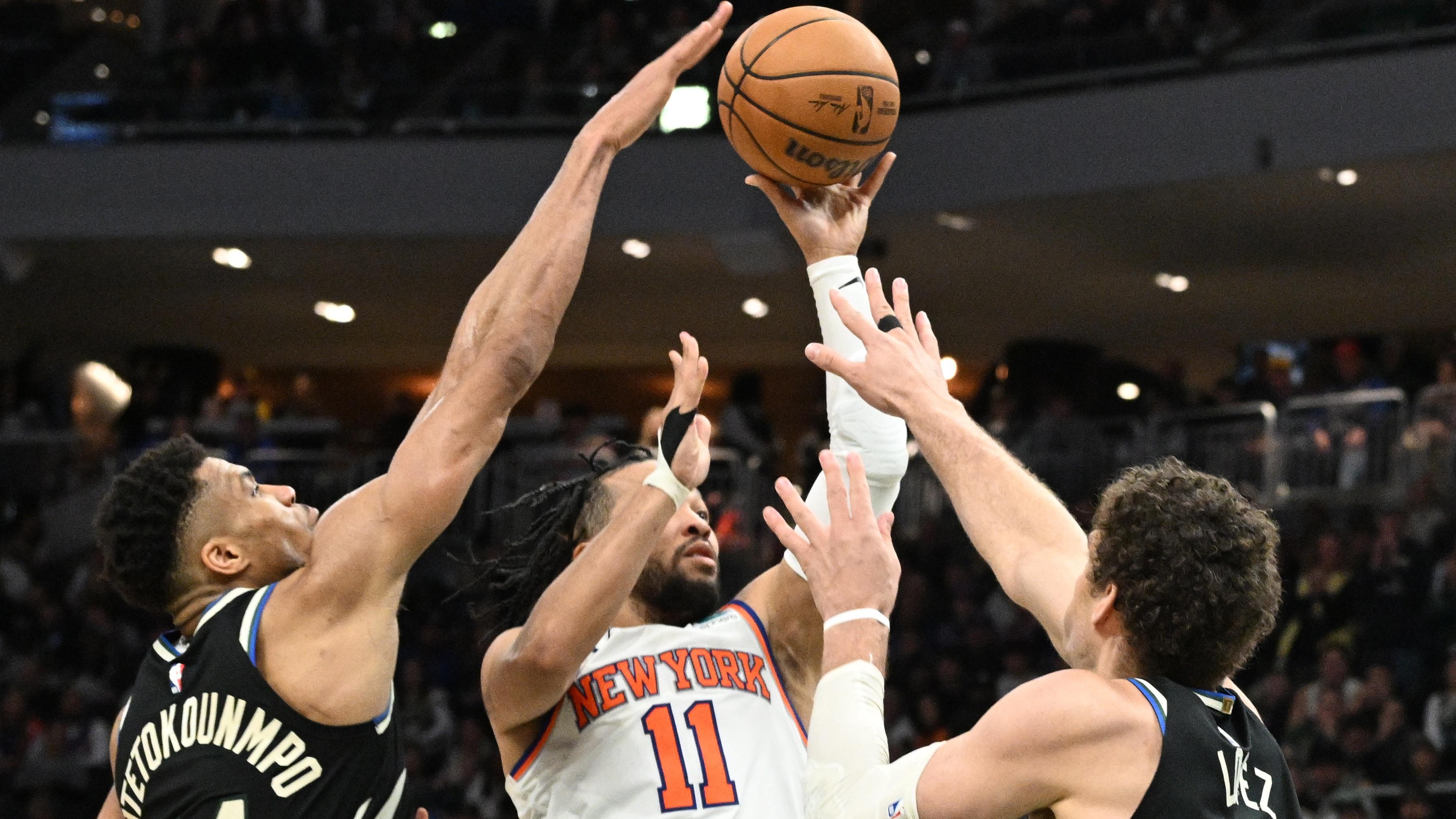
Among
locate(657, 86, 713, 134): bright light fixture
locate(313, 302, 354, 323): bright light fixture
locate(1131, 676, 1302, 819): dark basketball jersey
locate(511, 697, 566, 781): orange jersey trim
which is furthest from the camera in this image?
locate(313, 302, 354, 323): bright light fixture

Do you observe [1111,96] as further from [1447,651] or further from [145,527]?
[145,527]

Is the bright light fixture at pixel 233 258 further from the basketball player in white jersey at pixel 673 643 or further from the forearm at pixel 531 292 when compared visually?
the forearm at pixel 531 292

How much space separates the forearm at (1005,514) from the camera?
123 inches

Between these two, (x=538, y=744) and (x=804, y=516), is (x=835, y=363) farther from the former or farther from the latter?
(x=538, y=744)

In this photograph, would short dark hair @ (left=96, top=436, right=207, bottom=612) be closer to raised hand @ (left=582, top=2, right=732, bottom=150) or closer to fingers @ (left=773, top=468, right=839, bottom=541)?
raised hand @ (left=582, top=2, right=732, bottom=150)

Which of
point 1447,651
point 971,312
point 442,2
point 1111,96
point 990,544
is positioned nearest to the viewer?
point 990,544

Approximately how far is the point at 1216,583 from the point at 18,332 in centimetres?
1834

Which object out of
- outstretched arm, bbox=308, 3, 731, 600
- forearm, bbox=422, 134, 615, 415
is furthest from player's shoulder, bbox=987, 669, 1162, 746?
forearm, bbox=422, 134, 615, 415

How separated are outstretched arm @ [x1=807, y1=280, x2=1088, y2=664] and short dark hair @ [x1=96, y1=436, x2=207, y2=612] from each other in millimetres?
1343

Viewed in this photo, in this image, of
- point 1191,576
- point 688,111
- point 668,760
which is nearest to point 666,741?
point 668,760

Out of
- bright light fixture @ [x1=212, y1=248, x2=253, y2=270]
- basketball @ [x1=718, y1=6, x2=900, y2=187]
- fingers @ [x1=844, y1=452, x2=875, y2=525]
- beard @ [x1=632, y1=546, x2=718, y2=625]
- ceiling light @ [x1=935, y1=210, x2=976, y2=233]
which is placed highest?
bright light fixture @ [x1=212, y1=248, x2=253, y2=270]

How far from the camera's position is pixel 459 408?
3.24m

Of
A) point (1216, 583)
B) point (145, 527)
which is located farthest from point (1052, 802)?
point (145, 527)

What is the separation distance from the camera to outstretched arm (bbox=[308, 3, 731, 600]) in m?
3.19
